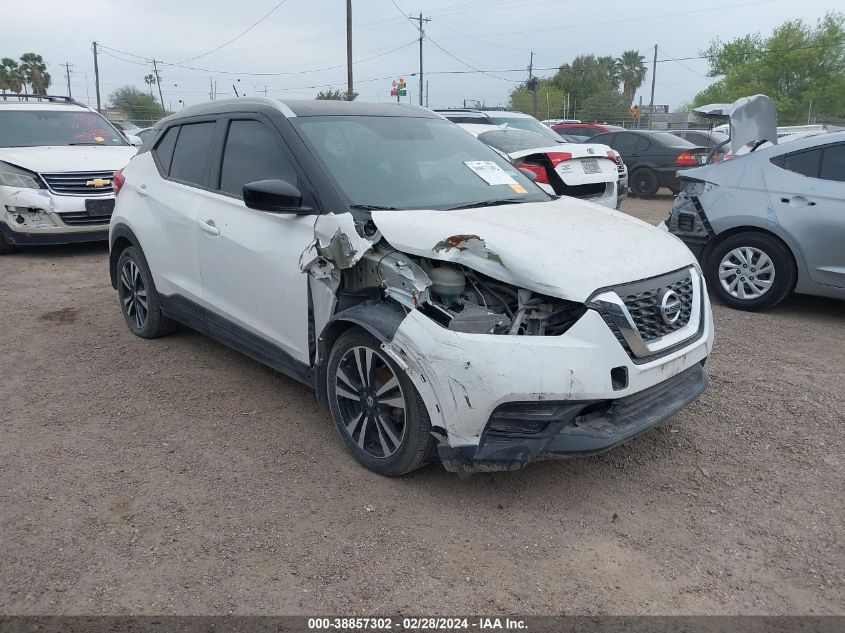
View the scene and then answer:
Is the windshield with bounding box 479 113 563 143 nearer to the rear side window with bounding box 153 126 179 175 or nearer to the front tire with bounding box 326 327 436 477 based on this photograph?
the rear side window with bounding box 153 126 179 175

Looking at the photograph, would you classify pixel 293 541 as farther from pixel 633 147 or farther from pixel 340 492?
pixel 633 147

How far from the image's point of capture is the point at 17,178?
8477 mm

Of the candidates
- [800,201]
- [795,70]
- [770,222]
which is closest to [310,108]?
[770,222]

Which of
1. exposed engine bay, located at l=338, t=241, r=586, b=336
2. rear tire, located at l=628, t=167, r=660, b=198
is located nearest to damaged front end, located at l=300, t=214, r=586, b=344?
exposed engine bay, located at l=338, t=241, r=586, b=336

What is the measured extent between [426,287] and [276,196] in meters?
0.95

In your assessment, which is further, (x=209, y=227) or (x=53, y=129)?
(x=53, y=129)

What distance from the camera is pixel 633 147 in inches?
611

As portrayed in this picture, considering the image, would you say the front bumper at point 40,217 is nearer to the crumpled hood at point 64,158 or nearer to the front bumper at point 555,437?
the crumpled hood at point 64,158

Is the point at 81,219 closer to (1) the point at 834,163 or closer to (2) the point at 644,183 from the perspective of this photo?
(1) the point at 834,163

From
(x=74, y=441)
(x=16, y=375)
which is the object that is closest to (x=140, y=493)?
(x=74, y=441)

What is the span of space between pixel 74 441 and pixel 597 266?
2958 millimetres

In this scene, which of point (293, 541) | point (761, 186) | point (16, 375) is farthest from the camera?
point (761, 186)

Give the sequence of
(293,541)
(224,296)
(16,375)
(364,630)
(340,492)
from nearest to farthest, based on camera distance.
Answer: (364,630) → (293,541) → (340,492) → (224,296) → (16,375)

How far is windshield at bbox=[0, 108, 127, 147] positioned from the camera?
30.4 feet
